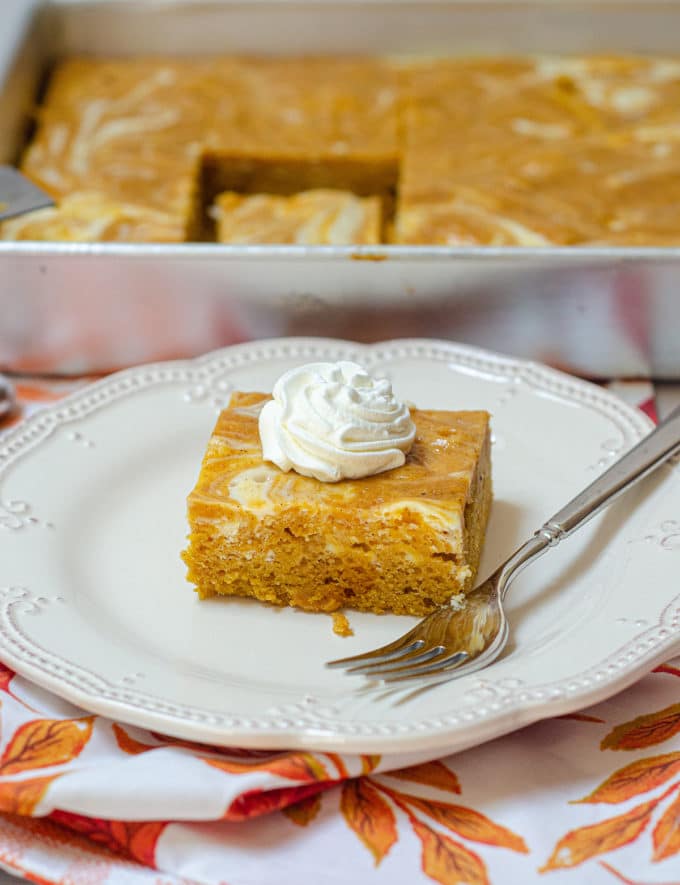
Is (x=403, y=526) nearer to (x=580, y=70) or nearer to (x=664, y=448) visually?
(x=664, y=448)

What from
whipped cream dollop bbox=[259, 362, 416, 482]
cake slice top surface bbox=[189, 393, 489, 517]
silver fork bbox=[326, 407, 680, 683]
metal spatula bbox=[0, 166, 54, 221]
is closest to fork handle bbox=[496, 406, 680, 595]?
silver fork bbox=[326, 407, 680, 683]

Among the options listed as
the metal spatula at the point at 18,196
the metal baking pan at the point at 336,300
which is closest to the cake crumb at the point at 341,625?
the metal baking pan at the point at 336,300

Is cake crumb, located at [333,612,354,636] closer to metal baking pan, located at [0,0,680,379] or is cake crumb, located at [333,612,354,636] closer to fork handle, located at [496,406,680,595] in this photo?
fork handle, located at [496,406,680,595]

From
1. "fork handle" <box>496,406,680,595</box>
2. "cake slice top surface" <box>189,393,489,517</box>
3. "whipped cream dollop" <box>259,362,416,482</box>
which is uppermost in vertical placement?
"whipped cream dollop" <box>259,362,416,482</box>

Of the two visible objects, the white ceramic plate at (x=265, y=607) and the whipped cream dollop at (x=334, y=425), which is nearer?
the white ceramic plate at (x=265, y=607)

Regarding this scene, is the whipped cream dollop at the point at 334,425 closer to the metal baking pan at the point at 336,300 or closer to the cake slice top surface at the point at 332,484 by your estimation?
the cake slice top surface at the point at 332,484
